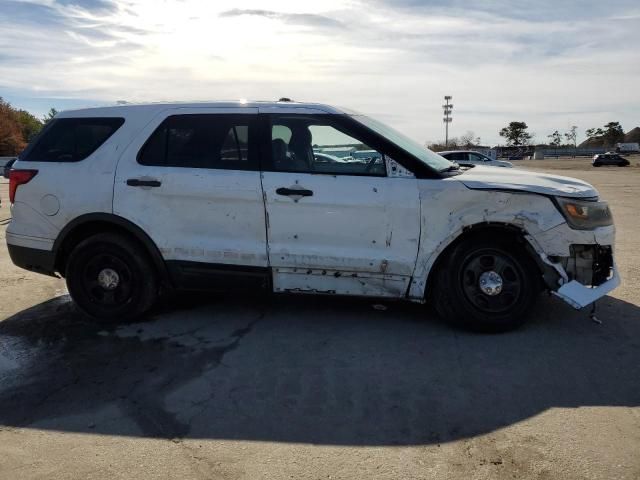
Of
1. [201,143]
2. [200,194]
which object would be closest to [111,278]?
[200,194]

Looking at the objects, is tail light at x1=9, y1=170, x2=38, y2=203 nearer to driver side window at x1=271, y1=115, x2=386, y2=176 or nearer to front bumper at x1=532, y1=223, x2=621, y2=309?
driver side window at x1=271, y1=115, x2=386, y2=176

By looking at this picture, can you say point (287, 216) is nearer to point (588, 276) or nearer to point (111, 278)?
point (111, 278)

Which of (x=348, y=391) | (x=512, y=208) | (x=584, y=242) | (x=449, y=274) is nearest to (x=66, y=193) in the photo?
(x=348, y=391)

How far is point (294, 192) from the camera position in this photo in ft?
14.5

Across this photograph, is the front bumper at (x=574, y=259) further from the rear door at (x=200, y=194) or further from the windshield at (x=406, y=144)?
the rear door at (x=200, y=194)

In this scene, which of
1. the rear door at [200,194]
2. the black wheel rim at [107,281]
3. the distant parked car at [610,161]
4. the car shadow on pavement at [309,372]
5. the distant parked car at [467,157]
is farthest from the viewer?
the distant parked car at [610,161]

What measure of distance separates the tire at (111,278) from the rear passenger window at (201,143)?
0.81m

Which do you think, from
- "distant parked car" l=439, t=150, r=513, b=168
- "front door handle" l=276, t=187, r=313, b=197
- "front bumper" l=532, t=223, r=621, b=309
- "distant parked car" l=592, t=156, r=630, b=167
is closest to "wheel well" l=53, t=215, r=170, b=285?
"front door handle" l=276, t=187, r=313, b=197

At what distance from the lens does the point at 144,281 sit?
4816 mm

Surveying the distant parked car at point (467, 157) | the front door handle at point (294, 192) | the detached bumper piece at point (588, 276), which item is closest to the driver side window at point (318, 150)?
the front door handle at point (294, 192)

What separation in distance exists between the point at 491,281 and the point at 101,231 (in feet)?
11.1

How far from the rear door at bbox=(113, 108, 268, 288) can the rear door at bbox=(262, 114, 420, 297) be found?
0.60ft

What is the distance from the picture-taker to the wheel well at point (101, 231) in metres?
4.73

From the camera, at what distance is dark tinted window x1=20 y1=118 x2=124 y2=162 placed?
4.88 meters
